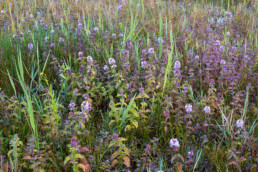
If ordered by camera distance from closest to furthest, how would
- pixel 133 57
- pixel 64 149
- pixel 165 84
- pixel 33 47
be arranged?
pixel 64 149, pixel 165 84, pixel 133 57, pixel 33 47

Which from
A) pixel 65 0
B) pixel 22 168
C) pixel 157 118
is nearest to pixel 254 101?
pixel 157 118

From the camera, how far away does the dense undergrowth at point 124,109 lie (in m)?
1.91

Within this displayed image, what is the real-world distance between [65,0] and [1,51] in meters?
3.38

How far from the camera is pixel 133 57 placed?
3.17 metres

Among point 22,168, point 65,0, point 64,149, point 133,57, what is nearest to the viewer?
point 22,168

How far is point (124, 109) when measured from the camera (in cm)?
225

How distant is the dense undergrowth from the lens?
191 centimetres

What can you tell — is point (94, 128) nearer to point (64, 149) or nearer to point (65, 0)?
point (64, 149)

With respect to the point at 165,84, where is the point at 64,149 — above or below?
below

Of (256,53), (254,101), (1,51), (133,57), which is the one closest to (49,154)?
(133,57)

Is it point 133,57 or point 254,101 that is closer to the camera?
point 254,101

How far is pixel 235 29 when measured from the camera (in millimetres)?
4922

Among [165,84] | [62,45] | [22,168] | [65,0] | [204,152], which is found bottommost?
[204,152]

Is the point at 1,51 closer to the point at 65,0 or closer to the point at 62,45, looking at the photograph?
the point at 62,45
